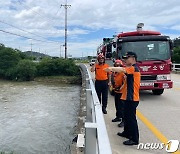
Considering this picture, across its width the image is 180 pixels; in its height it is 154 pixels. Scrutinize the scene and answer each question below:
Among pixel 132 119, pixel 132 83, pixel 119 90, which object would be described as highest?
pixel 132 83

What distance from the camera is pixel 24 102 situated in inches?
882

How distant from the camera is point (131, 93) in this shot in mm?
5855

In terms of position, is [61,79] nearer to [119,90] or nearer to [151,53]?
[151,53]

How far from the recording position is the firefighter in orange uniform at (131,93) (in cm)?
574

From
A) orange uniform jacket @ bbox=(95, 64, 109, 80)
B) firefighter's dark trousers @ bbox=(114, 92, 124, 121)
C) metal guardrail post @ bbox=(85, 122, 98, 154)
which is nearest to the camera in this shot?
metal guardrail post @ bbox=(85, 122, 98, 154)

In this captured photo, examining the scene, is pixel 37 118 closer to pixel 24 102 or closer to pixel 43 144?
pixel 43 144

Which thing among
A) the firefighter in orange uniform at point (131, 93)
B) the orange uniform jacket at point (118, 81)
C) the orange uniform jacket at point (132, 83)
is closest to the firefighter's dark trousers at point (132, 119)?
the firefighter in orange uniform at point (131, 93)

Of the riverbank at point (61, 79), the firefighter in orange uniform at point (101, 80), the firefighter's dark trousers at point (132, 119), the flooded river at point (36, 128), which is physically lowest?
the flooded river at point (36, 128)

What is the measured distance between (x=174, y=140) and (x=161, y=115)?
270 centimetres

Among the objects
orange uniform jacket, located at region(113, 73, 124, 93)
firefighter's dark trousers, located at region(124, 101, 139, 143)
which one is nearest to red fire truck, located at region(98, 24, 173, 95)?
orange uniform jacket, located at region(113, 73, 124, 93)

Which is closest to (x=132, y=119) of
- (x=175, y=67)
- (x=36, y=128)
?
(x=36, y=128)

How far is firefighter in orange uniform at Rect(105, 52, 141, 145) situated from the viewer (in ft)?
18.8

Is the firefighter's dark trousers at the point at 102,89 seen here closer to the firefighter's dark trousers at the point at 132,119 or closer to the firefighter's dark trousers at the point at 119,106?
the firefighter's dark trousers at the point at 119,106

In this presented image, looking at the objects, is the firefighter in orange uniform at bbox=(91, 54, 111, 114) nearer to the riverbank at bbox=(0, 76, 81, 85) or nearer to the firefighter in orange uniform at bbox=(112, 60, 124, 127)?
the firefighter in orange uniform at bbox=(112, 60, 124, 127)
